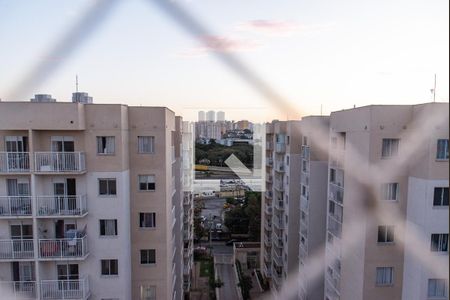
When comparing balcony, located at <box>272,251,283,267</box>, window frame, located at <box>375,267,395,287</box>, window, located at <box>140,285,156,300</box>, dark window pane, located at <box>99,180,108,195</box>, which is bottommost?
balcony, located at <box>272,251,283,267</box>

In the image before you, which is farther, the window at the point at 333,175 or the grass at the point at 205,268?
the grass at the point at 205,268

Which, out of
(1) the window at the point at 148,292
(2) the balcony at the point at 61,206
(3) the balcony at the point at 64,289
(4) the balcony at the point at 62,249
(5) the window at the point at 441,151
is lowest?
(1) the window at the point at 148,292

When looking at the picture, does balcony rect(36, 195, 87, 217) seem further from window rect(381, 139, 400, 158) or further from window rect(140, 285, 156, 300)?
window rect(381, 139, 400, 158)

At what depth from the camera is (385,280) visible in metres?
6.71

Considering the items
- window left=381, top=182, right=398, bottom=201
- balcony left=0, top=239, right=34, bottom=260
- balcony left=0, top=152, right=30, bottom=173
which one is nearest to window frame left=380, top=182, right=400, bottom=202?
window left=381, top=182, right=398, bottom=201

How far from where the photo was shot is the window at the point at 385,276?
21.9ft

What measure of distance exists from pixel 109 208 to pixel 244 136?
9.02 m

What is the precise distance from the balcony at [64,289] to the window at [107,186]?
180cm

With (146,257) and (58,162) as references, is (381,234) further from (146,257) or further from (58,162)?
(58,162)

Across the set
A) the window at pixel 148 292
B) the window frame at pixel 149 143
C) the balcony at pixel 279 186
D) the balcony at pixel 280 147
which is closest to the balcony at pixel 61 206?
the window frame at pixel 149 143

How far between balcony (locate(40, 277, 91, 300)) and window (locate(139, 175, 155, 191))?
7.08 ft

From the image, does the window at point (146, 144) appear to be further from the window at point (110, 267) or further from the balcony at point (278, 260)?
the balcony at point (278, 260)

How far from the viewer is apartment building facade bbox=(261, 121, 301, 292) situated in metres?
11.7

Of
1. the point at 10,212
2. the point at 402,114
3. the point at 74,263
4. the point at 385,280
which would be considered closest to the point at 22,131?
the point at 10,212
